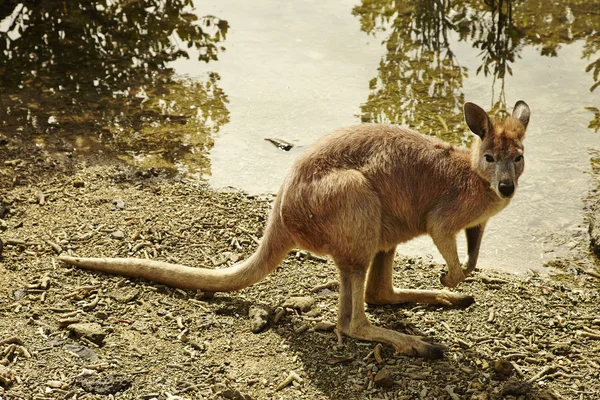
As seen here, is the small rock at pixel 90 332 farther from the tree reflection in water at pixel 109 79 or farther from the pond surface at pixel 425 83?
the tree reflection in water at pixel 109 79

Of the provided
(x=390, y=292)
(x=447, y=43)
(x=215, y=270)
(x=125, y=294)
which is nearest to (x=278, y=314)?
(x=215, y=270)

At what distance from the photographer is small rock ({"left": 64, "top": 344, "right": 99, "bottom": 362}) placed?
4.29m

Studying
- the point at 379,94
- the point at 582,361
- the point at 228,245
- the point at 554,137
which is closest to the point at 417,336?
the point at 582,361

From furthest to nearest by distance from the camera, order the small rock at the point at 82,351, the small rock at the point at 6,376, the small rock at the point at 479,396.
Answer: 1. the small rock at the point at 82,351
2. the small rock at the point at 479,396
3. the small rock at the point at 6,376

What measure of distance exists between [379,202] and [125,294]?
173 centimetres

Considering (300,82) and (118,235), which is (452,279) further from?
(300,82)

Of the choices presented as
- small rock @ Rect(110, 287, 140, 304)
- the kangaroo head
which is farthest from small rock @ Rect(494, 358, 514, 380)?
small rock @ Rect(110, 287, 140, 304)

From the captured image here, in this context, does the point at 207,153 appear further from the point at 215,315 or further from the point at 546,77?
the point at 546,77

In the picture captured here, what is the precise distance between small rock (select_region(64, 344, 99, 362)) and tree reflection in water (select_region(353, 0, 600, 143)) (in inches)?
160

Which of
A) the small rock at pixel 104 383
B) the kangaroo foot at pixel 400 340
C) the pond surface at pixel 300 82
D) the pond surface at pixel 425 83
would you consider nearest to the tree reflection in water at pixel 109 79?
the pond surface at pixel 300 82

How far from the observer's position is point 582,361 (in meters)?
4.49

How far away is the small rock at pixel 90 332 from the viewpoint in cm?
441

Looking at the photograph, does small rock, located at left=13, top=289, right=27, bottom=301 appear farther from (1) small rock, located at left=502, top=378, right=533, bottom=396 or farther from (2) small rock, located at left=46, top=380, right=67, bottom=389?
(1) small rock, located at left=502, top=378, right=533, bottom=396

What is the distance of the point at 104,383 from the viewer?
409 cm
